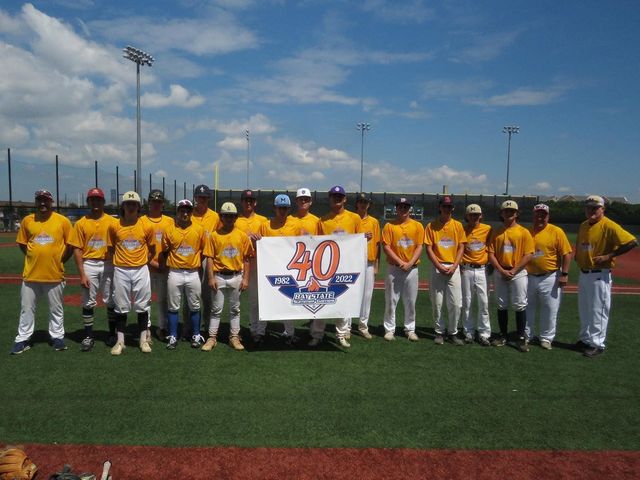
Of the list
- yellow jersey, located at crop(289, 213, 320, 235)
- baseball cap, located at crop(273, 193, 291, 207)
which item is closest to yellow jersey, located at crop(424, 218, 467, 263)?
yellow jersey, located at crop(289, 213, 320, 235)

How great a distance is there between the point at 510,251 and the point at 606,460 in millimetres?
3147

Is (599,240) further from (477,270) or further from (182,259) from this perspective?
(182,259)

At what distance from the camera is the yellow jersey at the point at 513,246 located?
20.1 ft

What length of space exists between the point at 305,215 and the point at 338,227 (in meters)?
0.52

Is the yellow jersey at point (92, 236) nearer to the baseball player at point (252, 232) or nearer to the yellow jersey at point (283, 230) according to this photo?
the baseball player at point (252, 232)

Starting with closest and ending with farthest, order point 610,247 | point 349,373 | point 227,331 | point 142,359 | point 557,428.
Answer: point 557,428
point 349,373
point 142,359
point 610,247
point 227,331

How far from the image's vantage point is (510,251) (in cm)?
616

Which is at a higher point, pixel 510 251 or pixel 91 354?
pixel 510 251

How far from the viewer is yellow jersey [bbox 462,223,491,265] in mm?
6270

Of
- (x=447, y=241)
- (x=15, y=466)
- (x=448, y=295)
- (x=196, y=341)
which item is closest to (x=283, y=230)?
(x=196, y=341)

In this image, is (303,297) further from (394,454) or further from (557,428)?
(557,428)

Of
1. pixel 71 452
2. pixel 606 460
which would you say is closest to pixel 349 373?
pixel 606 460

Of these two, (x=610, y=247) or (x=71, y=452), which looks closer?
(x=71, y=452)

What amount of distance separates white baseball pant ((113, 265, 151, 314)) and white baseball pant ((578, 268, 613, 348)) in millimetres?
6119
